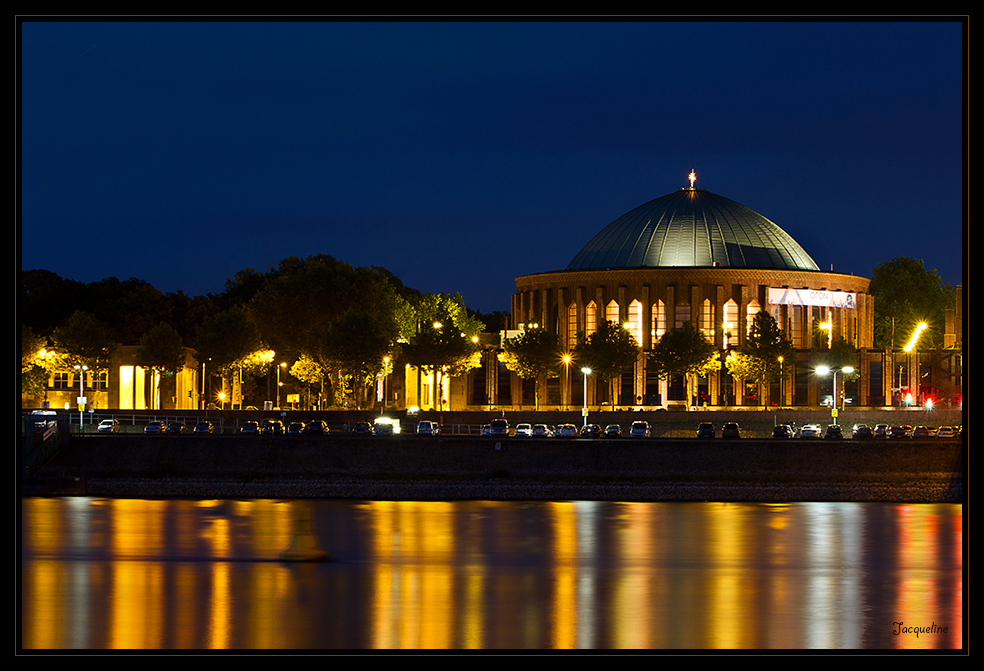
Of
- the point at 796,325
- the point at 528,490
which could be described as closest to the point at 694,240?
the point at 796,325

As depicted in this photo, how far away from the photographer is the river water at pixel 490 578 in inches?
950

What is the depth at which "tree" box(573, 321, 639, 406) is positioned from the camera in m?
99.9

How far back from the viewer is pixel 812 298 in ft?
400

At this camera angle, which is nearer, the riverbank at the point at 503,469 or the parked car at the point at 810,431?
the riverbank at the point at 503,469

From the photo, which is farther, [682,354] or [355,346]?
[682,354]

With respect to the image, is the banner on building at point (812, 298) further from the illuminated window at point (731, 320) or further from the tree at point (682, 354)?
the tree at point (682, 354)

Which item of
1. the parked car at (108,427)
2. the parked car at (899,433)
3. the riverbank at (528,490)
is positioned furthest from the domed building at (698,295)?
the parked car at (108,427)

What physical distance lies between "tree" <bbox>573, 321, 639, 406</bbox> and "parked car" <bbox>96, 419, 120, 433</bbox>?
41662 millimetres

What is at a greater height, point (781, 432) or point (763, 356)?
point (763, 356)

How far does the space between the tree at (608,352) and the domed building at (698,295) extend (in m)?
11.3

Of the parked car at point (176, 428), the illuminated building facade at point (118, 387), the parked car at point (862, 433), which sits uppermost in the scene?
the illuminated building facade at point (118, 387)

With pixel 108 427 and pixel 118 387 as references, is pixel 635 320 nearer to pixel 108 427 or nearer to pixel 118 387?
pixel 118 387

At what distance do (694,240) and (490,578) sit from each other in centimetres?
9925
